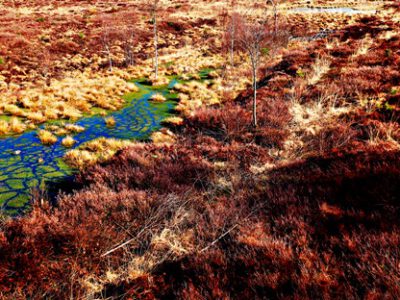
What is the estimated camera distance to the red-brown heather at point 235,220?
9.79 feet

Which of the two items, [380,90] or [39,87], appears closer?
[380,90]

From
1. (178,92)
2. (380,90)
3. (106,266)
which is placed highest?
(380,90)

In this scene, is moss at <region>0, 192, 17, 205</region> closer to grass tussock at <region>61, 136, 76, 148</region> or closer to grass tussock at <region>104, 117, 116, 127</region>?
grass tussock at <region>61, 136, 76, 148</region>

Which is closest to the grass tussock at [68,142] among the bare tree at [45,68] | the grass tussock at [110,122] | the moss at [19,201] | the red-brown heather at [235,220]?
the grass tussock at [110,122]

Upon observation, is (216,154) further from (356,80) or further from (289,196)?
(356,80)

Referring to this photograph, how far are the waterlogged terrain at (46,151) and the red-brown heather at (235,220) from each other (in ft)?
3.92

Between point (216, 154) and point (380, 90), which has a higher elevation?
point (380, 90)

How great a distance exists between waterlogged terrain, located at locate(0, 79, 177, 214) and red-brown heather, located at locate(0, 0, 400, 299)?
47.0 inches

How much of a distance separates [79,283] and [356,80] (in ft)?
36.6

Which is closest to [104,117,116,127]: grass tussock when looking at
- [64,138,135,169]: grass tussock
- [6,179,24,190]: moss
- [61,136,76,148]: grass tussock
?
[64,138,135,169]: grass tussock

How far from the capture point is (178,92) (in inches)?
646

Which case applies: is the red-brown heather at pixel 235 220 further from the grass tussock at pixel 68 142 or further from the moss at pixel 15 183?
the grass tussock at pixel 68 142

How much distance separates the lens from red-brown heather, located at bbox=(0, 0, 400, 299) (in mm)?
2984

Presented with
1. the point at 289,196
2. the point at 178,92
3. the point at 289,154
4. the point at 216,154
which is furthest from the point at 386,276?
the point at 178,92
